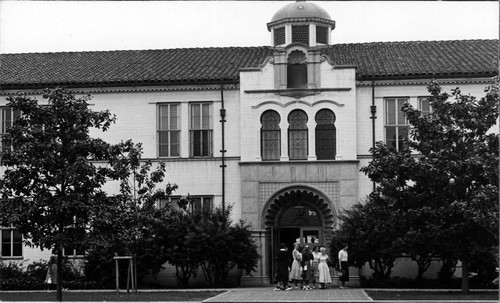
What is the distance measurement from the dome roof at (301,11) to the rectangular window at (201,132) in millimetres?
5771

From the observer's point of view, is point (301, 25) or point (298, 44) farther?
point (301, 25)

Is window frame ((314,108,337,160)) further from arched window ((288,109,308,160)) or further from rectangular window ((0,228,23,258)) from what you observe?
rectangular window ((0,228,23,258))

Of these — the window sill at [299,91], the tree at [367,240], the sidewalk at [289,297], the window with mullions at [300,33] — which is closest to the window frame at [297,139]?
the window sill at [299,91]

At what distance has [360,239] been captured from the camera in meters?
35.5

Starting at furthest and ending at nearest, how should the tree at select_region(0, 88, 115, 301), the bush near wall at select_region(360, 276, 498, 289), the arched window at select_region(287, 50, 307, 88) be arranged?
the arched window at select_region(287, 50, 307, 88)
the bush near wall at select_region(360, 276, 498, 289)
the tree at select_region(0, 88, 115, 301)

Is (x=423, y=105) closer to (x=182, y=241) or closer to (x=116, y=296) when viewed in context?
(x=182, y=241)

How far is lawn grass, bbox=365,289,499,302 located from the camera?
2828cm

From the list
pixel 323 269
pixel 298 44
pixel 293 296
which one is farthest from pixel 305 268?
pixel 298 44

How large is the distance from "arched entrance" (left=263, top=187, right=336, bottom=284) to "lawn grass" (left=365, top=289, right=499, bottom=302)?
7.15m

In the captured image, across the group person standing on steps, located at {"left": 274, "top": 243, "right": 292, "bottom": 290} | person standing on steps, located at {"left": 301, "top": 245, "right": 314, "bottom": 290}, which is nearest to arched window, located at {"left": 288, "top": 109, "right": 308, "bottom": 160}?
person standing on steps, located at {"left": 301, "top": 245, "right": 314, "bottom": 290}

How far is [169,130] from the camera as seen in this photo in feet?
133

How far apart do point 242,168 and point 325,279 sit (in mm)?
7059

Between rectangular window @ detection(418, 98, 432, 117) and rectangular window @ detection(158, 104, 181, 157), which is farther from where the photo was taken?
rectangular window @ detection(158, 104, 181, 157)

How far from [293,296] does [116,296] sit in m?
5.99
